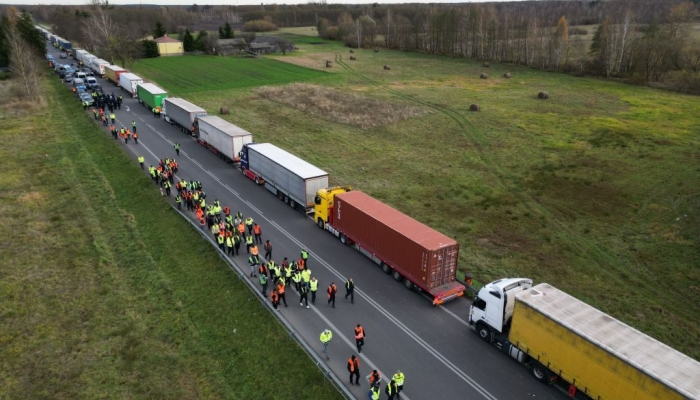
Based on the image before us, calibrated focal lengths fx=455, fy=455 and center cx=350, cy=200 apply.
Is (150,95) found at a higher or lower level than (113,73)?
A: lower

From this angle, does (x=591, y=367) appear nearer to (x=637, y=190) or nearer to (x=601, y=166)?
(x=637, y=190)

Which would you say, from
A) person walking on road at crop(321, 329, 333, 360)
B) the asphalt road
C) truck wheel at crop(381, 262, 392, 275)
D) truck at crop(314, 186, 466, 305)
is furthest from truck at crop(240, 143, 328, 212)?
person walking on road at crop(321, 329, 333, 360)

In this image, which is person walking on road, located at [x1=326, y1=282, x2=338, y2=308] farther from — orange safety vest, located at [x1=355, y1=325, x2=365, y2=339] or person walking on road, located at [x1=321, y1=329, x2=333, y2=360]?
orange safety vest, located at [x1=355, y1=325, x2=365, y2=339]

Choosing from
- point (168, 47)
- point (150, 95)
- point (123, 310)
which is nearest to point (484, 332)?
point (123, 310)

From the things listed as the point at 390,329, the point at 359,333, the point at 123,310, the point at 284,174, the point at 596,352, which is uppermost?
the point at 284,174

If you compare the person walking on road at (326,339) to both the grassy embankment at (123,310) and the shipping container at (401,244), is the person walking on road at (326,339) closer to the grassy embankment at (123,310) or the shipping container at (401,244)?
the grassy embankment at (123,310)

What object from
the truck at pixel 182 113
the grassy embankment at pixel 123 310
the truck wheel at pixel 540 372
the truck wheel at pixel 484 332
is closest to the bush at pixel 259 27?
the truck at pixel 182 113

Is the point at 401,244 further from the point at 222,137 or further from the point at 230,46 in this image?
the point at 230,46
